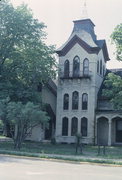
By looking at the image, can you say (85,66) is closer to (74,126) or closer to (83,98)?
(83,98)

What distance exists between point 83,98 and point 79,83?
1.91 m

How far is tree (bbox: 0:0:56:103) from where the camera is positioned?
31.5 m

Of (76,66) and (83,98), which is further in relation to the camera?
(76,66)

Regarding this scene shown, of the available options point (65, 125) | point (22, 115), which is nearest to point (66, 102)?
point (65, 125)

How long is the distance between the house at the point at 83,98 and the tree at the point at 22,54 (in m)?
3.53

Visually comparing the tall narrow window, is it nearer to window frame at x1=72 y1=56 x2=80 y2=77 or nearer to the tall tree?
window frame at x1=72 y1=56 x2=80 y2=77

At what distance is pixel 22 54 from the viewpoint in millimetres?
33656

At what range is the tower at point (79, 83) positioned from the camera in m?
35.9

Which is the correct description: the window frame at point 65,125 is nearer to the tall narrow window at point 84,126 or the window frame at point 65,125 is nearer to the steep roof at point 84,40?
the tall narrow window at point 84,126

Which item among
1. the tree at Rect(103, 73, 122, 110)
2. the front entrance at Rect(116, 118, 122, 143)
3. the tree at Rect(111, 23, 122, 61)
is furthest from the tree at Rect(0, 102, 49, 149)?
the front entrance at Rect(116, 118, 122, 143)

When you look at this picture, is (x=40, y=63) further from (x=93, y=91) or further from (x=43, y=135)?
(x=43, y=135)

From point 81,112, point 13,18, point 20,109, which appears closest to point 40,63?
point 13,18

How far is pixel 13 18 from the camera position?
31.6m

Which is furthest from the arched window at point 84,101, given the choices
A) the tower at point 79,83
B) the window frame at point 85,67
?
the window frame at point 85,67
